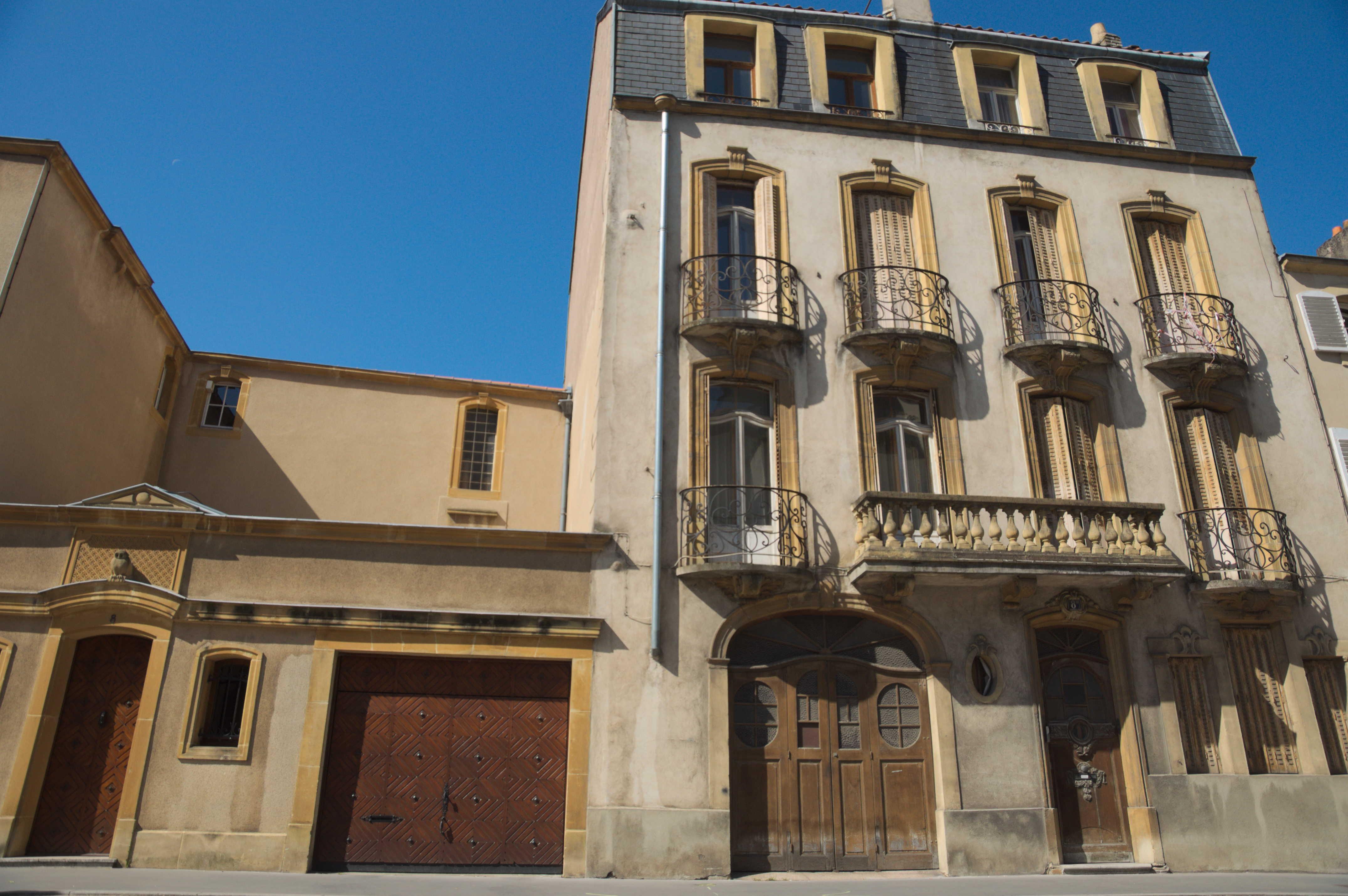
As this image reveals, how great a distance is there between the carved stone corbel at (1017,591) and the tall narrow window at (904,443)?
1.70m

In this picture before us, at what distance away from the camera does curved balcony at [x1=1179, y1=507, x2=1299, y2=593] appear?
12.5 m

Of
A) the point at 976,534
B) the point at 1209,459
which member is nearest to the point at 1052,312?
the point at 1209,459

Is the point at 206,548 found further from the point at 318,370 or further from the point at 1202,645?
the point at 1202,645

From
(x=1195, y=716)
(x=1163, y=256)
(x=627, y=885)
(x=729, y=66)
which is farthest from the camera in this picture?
(x=729, y=66)

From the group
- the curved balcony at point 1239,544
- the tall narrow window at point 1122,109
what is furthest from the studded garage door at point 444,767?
the tall narrow window at point 1122,109

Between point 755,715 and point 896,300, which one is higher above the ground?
point 896,300

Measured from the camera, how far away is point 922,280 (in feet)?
44.8

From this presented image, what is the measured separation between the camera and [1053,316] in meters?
13.8

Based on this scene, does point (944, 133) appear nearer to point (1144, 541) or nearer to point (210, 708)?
point (1144, 541)

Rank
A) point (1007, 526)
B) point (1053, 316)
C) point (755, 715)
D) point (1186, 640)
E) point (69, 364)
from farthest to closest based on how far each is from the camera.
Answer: point (1053, 316) < point (69, 364) < point (1186, 640) < point (1007, 526) < point (755, 715)

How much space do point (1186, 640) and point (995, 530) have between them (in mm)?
3375

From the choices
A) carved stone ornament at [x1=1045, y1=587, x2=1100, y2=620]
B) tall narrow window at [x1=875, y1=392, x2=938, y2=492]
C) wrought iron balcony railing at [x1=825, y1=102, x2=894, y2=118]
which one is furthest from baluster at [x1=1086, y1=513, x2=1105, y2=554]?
wrought iron balcony railing at [x1=825, y1=102, x2=894, y2=118]

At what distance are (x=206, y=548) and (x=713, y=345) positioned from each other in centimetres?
721

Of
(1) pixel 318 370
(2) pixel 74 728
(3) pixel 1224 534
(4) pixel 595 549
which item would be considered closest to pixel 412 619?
(4) pixel 595 549
